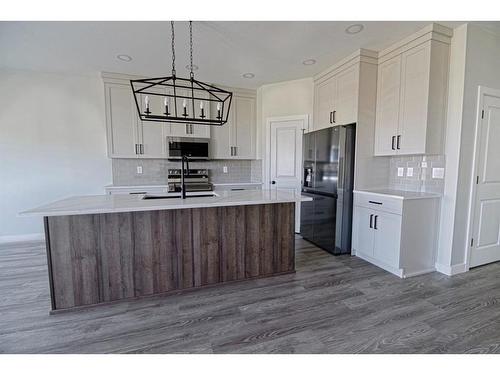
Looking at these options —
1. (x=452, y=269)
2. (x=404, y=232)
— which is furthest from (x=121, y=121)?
(x=452, y=269)

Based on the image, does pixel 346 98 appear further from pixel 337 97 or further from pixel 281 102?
pixel 281 102

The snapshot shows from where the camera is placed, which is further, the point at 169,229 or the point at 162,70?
the point at 162,70

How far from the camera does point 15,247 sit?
3557mm

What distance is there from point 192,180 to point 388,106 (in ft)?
10.6

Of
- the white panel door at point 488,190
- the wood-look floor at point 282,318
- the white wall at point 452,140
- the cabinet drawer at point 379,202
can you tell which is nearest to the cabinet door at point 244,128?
the cabinet drawer at point 379,202

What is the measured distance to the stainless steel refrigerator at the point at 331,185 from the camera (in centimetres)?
316

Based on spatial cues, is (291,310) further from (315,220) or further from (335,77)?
(335,77)

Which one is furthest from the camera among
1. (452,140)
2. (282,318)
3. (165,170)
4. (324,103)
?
(165,170)

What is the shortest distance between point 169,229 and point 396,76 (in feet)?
10.3

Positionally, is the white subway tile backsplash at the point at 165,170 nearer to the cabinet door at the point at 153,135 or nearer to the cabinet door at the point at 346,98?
the cabinet door at the point at 153,135

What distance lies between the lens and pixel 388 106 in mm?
3062

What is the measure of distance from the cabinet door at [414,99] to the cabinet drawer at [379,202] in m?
0.61

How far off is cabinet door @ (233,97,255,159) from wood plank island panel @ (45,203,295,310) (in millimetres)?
2261
